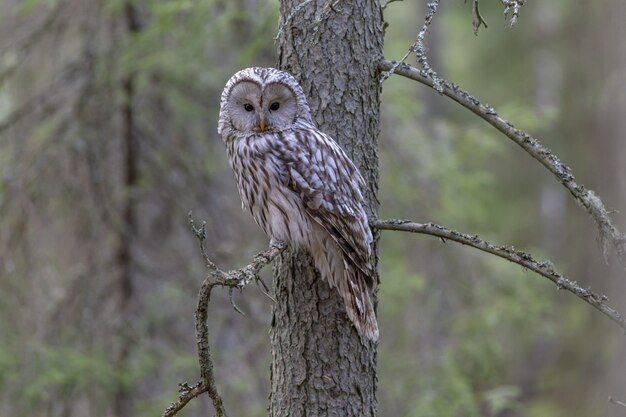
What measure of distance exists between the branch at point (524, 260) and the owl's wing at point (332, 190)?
0.16 meters

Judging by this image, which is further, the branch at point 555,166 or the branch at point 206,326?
the branch at point 555,166

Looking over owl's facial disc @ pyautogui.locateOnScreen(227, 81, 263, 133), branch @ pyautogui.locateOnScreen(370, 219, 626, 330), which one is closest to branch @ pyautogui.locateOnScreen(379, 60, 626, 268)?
branch @ pyautogui.locateOnScreen(370, 219, 626, 330)

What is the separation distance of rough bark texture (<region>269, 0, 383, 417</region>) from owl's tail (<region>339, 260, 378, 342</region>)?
0.10 meters

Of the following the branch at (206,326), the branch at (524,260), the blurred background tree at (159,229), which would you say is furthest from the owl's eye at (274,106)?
the blurred background tree at (159,229)

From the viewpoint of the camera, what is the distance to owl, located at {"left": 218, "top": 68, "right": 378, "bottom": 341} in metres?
3.75

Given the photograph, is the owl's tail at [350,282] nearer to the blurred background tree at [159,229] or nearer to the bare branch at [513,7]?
the bare branch at [513,7]

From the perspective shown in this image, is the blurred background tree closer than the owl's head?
No

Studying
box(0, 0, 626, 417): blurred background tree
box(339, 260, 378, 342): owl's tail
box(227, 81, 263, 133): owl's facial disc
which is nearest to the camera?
box(339, 260, 378, 342): owl's tail

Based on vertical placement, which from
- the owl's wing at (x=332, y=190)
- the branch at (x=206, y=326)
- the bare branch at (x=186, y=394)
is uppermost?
the owl's wing at (x=332, y=190)

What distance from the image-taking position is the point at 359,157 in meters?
3.96

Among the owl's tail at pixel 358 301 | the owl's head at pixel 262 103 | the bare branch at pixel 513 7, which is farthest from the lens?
the owl's head at pixel 262 103

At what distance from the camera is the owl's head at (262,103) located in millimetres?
3910

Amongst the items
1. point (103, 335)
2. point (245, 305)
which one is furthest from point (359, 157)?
point (103, 335)

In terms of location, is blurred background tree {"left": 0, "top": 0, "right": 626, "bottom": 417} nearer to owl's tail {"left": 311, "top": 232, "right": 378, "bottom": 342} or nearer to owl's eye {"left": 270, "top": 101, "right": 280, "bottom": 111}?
owl's eye {"left": 270, "top": 101, "right": 280, "bottom": 111}
